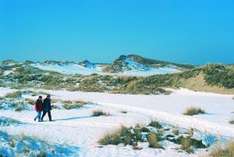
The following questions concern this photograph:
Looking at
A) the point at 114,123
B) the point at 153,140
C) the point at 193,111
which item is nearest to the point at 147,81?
the point at 193,111

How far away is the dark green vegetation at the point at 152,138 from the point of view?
783 inches

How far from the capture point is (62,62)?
11838cm

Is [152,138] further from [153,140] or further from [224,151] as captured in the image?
[224,151]

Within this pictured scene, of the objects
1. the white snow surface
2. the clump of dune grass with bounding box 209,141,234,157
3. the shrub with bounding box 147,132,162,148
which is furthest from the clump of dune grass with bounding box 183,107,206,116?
the clump of dune grass with bounding box 209,141,234,157

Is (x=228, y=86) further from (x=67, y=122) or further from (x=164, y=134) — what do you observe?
(x=164, y=134)

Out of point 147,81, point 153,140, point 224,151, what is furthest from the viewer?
→ point 147,81

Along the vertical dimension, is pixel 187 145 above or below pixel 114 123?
below

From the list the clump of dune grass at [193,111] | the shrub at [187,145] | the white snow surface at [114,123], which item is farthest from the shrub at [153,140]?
the clump of dune grass at [193,111]

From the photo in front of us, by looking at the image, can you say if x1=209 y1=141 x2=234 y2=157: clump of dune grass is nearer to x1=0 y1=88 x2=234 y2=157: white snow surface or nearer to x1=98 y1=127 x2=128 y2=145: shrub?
x1=0 y1=88 x2=234 y2=157: white snow surface

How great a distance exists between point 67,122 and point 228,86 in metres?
26.1

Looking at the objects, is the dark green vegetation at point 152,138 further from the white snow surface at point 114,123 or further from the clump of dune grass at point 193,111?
the clump of dune grass at point 193,111

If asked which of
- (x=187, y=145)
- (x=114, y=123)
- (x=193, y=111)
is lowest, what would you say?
(x=187, y=145)

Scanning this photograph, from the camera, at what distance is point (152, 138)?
2038cm

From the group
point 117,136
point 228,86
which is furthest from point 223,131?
point 228,86
